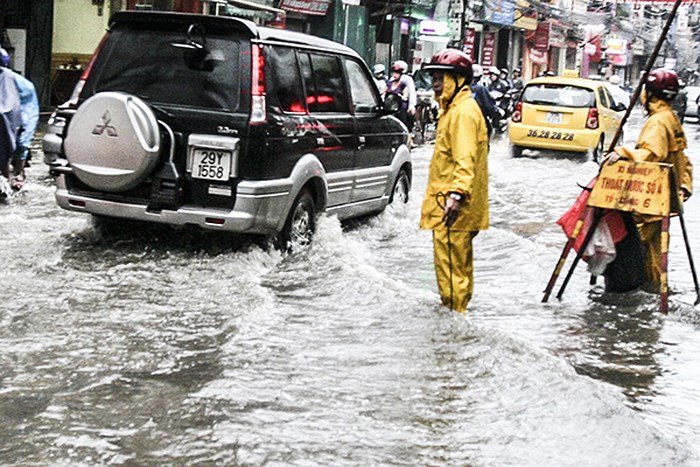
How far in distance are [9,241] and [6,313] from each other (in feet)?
8.34

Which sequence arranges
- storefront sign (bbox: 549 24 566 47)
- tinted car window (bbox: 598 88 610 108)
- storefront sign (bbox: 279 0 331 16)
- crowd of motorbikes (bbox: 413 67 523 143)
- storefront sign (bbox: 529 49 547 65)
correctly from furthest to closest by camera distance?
storefront sign (bbox: 549 24 566 47), storefront sign (bbox: 529 49 547 65), storefront sign (bbox: 279 0 331 16), crowd of motorbikes (bbox: 413 67 523 143), tinted car window (bbox: 598 88 610 108)

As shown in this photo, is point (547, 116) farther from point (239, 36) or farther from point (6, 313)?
point (6, 313)

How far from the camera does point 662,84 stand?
841cm

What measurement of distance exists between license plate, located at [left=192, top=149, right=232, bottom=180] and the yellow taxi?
45.0 feet

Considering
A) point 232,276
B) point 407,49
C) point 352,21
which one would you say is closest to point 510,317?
point 232,276

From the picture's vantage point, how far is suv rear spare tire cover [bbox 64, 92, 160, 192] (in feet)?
26.6

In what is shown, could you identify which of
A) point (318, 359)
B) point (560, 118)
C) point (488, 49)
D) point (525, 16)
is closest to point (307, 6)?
point (560, 118)

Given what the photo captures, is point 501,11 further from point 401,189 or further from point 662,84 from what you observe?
point 662,84

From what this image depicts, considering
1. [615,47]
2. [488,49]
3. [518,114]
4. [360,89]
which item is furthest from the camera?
[615,47]

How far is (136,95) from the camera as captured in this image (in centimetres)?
865

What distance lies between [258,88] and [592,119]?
13.8m

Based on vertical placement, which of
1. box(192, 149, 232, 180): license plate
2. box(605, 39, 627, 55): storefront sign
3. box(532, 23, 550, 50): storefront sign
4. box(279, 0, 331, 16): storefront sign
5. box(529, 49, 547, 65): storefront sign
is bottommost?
box(192, 149, 232, 180): license plate

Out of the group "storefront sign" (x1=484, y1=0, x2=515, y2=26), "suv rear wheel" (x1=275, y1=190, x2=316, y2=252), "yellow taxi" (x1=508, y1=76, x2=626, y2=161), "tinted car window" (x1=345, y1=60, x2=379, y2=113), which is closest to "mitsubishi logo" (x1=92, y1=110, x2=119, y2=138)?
"suv rear wheel" (x1=275, y1=190, x2=316, y2=252)

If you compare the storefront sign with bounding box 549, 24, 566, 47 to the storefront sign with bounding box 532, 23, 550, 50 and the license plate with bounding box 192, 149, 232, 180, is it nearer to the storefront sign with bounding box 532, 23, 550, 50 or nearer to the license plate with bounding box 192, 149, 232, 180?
the storefront sign with bounding box 532, 23, 550, 50
